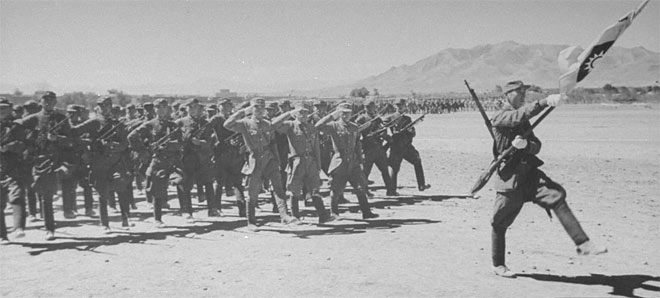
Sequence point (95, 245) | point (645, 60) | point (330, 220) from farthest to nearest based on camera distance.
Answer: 1. point (645, 60)
2. point (330, 220)
3. point (95, 245)

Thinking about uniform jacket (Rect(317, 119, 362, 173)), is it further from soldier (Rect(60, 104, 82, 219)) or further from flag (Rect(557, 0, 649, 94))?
flag (Rect(557, 0, 649, 94))

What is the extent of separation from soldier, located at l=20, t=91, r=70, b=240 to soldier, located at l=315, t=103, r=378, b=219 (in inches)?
160

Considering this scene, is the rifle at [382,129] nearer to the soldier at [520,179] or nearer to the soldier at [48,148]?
the soldier at [48,148]

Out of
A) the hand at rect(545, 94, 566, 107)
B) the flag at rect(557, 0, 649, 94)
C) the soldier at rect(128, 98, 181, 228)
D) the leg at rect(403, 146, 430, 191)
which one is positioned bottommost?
the leg at rect(403, 146, 430, 191)

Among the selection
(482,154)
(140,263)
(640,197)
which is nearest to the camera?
(140,263)

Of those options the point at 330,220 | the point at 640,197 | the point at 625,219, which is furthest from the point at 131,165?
the point at 640,197

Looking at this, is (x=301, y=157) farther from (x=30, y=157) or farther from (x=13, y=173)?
(x=13, y=173)

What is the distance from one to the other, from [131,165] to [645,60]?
164m

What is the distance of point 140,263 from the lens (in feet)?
25.4

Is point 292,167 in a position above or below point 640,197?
above

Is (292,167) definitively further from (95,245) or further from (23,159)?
(23,159)

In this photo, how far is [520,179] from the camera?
20.7 feet

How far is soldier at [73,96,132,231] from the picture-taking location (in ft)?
33.0

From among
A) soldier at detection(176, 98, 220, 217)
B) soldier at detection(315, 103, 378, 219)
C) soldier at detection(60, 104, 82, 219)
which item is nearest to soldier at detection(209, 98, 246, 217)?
soldier at detection(176, 98, 220, 217)
